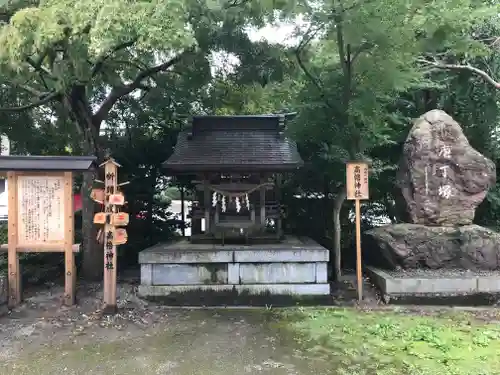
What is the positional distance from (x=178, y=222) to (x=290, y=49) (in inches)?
235

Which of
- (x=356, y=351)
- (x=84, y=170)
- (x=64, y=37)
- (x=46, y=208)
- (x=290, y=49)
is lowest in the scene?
(x=356, y=351)

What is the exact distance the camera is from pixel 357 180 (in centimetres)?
845

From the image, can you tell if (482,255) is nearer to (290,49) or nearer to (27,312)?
(290,49)

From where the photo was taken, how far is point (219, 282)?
838cm

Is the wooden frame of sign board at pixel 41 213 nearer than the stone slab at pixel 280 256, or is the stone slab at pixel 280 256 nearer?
the wooden frame of sign board at pixel 41 213

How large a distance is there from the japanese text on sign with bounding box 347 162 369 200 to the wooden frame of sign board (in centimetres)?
474

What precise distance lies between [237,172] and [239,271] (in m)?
2.30

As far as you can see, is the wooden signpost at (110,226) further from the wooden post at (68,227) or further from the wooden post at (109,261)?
the wooden post at (68,227)

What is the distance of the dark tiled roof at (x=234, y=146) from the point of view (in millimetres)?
9125

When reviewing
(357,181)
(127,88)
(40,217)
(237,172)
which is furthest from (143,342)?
(127,88)

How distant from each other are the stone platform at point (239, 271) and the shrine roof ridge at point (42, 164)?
2.11m

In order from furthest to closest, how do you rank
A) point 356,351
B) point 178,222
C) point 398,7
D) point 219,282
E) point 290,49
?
point 178,222 → point 290,49 → point 219,282 → point 398,7 → point 356,351

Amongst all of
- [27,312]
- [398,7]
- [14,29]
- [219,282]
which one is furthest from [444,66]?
[27,312]

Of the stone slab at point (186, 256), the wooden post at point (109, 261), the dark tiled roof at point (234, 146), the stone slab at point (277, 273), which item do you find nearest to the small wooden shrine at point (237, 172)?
the dark tiled roof at point (234, 146)
